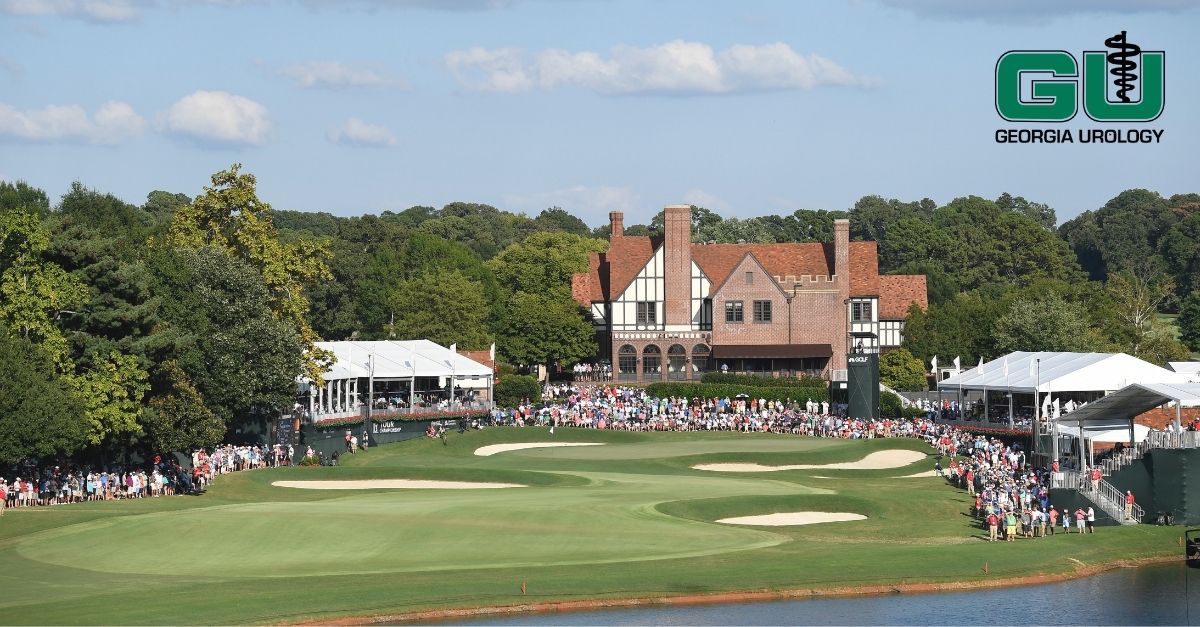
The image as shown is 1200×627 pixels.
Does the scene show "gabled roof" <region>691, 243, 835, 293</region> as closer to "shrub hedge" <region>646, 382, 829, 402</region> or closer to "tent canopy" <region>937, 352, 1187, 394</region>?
"shrub hedge" <region>646, 382, 829, 402</region>

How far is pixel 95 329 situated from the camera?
6272 cm

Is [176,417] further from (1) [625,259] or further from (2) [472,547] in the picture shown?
(1) [625,259]

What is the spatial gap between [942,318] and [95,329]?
65.5 meters

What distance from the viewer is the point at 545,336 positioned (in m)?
111

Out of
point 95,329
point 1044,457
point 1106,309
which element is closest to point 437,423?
point 95,329

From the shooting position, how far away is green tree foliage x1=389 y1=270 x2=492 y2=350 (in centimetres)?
11256

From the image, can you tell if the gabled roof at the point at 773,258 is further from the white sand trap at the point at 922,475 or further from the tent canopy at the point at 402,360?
the white sand trap at the point at 922,475

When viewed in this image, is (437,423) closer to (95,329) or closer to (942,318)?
(95,329)

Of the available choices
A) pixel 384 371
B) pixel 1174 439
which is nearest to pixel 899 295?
pixel 384 371

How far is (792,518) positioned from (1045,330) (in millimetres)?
49962

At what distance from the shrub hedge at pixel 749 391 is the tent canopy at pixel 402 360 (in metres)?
12.5

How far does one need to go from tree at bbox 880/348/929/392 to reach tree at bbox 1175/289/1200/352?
41.5 meters

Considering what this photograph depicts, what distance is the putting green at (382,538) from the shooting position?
4541 centimetres

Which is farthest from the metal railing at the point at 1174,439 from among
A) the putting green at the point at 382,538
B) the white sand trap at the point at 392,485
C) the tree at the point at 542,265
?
the tree at the point at 542,265
